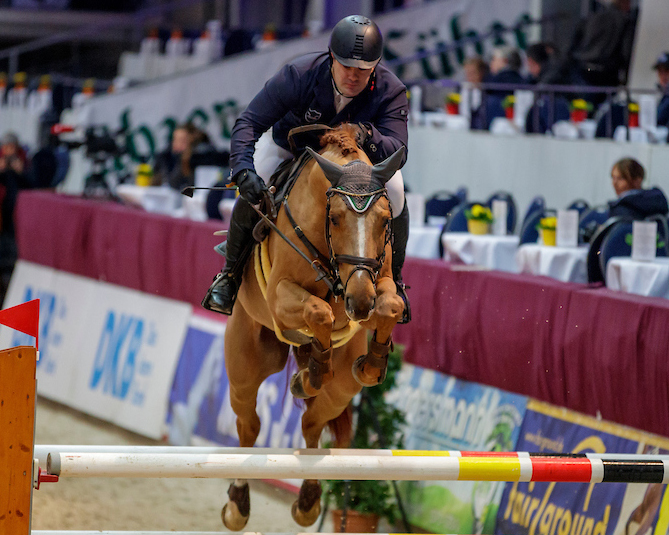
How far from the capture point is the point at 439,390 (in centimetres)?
586

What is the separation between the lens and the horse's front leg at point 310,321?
342cm

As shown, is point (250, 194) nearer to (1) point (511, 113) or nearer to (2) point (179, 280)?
(2) point (179, 280)

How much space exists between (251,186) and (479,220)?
361 cm

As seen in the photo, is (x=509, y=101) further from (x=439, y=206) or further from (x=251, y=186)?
(x=251, y=186)

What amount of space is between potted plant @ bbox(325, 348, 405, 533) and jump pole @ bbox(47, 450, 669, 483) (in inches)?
83.3

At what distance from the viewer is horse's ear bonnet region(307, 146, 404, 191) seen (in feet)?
10.8

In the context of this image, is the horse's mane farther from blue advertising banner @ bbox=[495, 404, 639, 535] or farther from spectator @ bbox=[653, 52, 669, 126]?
spectator @ bbox=[653, 52, 669, 126]

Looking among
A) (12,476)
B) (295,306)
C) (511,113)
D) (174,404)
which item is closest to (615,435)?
(295,306)

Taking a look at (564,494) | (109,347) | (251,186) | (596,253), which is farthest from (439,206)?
(251,186)

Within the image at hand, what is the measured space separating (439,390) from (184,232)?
9.10 feet

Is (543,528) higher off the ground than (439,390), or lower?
lower

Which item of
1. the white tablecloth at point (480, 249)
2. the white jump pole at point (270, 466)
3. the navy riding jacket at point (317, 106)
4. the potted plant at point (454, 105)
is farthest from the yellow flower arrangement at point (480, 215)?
the white jump pole at point (270, 466)

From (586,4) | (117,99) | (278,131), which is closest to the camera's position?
(278,131)

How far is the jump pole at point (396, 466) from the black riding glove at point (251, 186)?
3.07 ft
